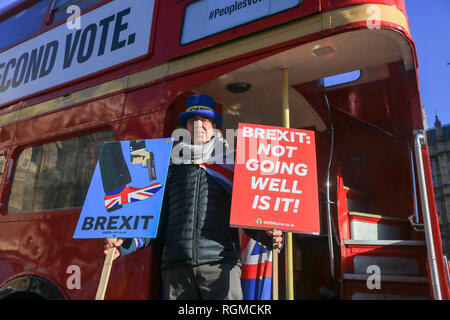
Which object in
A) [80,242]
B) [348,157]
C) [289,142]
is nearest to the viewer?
[289,142]

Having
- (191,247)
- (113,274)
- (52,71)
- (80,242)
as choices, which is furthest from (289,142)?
(52,71)

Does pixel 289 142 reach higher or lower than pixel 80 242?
higher

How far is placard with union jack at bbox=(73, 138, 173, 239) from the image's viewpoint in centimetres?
213

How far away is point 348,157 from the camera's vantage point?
11.4 feet

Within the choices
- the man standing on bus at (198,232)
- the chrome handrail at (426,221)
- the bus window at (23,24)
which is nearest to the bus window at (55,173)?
the man standing on bus at (198,232)

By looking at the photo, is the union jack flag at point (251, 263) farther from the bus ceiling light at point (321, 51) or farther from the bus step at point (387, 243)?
the bus ceiling light at point (321, 51)

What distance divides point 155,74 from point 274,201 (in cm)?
148

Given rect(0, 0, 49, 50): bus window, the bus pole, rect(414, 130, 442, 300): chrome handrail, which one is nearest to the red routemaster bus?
rect(414, 130, 442, 300): chrome handrail

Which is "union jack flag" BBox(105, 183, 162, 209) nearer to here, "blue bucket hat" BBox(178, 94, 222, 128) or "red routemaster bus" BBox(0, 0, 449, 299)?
"red routemaster bus" BBox(0, 0, 449, 299)

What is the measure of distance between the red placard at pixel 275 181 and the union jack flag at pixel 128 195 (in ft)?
1.78

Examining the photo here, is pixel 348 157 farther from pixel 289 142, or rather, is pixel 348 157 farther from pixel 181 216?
pixel 181 216

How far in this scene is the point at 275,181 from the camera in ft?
6.79

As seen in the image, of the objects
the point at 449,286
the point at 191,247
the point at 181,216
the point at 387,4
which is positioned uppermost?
the point at 387,4

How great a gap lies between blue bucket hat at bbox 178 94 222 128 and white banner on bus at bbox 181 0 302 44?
502 millimetres
